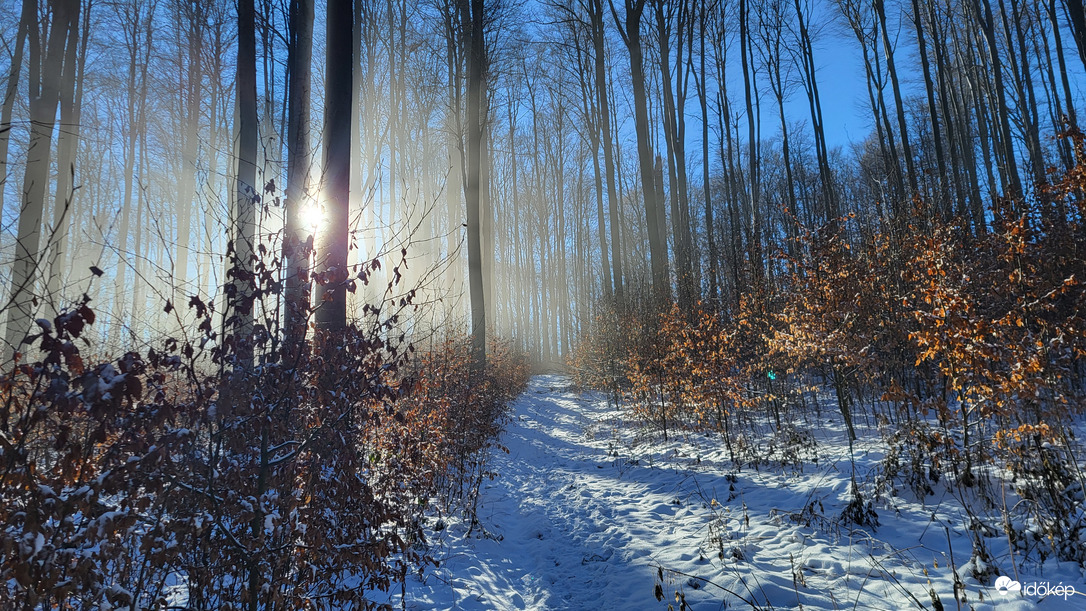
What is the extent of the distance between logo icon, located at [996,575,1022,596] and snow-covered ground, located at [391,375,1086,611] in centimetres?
3

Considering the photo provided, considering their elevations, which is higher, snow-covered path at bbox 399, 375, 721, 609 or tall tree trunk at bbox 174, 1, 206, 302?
tall tree trunk at bbox 174, 1, 206, 302

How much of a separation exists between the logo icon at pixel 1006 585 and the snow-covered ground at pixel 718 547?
0.11ft

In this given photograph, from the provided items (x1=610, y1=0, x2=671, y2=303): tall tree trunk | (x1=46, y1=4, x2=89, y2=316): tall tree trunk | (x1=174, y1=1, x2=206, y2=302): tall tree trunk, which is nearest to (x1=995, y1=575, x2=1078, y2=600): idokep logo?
(x1=610, y1=0, x2=671, y2=303): tall tree trunk

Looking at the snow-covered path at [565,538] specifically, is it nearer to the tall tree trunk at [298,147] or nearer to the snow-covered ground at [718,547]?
the snow-covered ground at [718,547]

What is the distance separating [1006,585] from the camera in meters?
2.98

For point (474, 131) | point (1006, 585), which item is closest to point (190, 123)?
point (474, 131)

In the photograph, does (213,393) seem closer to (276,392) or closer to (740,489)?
(276,392)

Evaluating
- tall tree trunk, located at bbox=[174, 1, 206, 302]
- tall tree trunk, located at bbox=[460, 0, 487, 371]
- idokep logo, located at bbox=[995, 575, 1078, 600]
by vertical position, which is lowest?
idokep logo, located at bbox=[995, 575, 1078, 600]

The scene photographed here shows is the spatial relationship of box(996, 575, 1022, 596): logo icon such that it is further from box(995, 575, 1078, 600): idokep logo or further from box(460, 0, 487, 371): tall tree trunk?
box(460, 0, 487, 371): tall tree trunk

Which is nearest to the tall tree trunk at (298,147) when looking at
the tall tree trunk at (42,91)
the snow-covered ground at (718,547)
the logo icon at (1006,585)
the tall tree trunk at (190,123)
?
the snow-covered ground at (718,547)

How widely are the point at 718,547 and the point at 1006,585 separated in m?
1.79

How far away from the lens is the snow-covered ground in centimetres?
321

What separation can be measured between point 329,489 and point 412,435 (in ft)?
6.85

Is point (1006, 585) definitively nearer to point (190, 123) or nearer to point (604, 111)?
point (604, 111)
